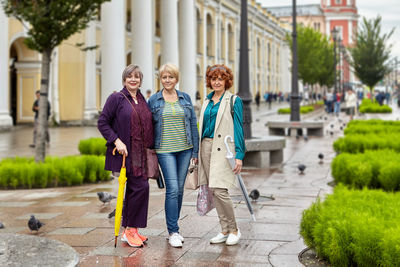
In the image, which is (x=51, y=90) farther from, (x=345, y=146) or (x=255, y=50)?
(x=255, y=50)

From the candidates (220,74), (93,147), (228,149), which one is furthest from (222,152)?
(93,147)

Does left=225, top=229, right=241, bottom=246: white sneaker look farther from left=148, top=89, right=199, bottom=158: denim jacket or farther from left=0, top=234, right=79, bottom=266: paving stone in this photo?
left=0, top=234, right=79, bottom=266: paving stone

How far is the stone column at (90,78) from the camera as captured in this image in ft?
102

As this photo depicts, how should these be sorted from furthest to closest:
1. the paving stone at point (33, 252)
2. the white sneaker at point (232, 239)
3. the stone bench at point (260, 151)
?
the stone bench at point (260, 151)
the white sneaker at point (232, 239)
the paving stone at point (33, 252)

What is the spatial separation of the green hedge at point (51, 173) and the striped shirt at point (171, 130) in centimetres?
456

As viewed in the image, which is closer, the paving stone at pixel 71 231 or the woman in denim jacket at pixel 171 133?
the woman in denim jacket at pixel 171 133

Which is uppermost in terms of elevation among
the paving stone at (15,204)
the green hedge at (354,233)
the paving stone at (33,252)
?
the green hedge at (354,233)

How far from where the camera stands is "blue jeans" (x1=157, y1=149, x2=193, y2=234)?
550 cm

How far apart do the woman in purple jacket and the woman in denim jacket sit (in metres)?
0.10

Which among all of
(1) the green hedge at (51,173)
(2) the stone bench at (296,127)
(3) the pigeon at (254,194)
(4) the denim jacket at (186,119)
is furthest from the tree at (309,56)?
(4) the denim jacket at (186,119)

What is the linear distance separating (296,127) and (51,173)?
12226 mm

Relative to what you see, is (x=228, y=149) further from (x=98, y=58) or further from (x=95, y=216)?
(x=98, y=58)

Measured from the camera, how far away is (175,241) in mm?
5398

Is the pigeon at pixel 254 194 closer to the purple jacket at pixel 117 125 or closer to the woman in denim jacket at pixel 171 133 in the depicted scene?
the woman in denim jacket at pixel 171 133
